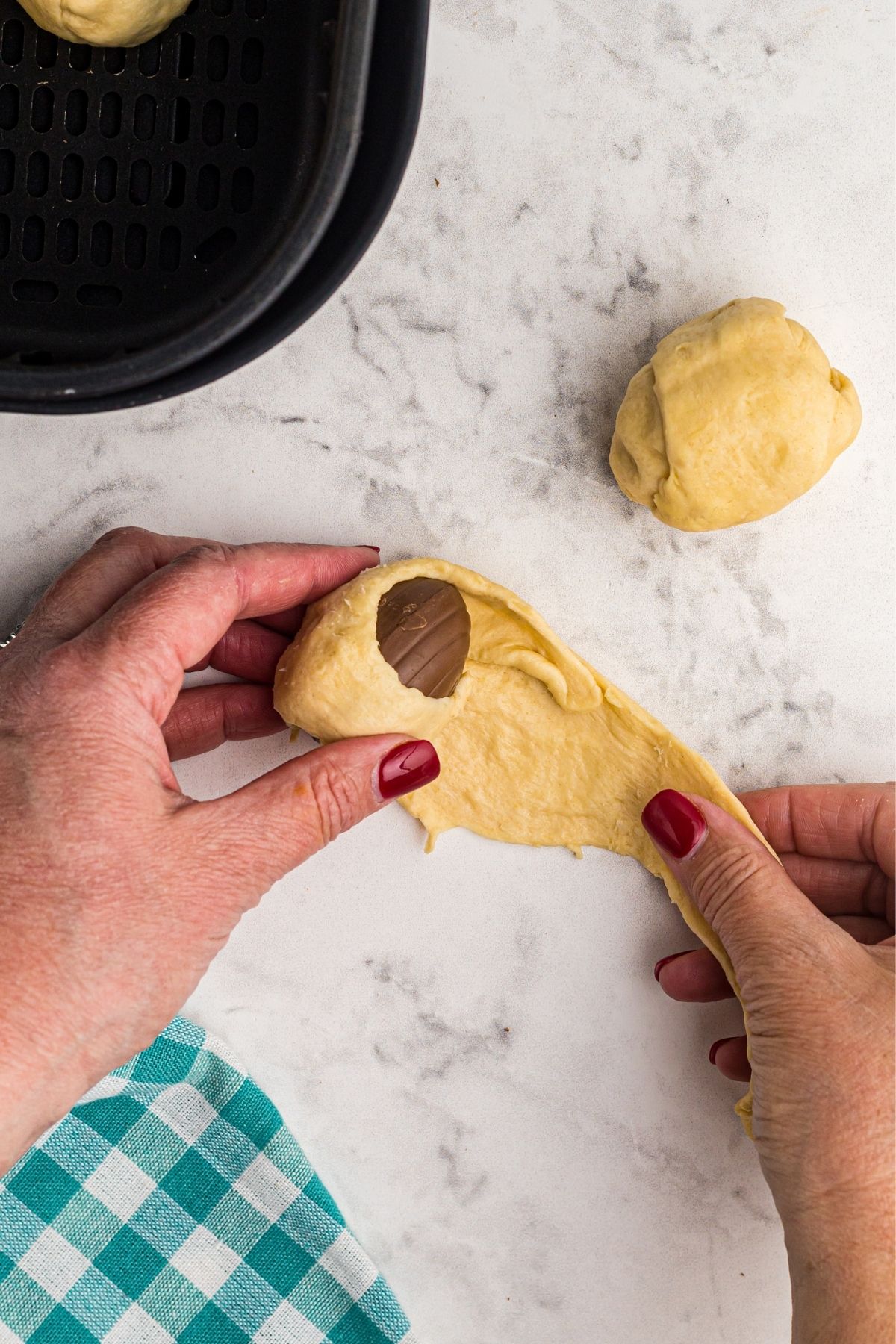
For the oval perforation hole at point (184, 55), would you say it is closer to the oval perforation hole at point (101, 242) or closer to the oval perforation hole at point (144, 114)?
the oval perforation hole at point (144, 114)

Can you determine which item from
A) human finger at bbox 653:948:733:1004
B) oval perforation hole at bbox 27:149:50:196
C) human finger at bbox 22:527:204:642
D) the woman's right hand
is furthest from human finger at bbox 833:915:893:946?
oval perforation hole at bbox 27:149:50:196

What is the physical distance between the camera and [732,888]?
1.21 meters

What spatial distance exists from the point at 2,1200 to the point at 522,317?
136 centimetres

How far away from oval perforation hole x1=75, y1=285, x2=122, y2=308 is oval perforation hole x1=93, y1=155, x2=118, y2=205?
10 cm

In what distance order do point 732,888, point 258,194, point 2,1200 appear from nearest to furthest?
point 258,194
point 732,888
point 2,1200

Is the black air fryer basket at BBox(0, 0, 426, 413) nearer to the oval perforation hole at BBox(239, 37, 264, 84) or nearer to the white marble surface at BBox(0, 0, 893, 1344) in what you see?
the oval perforation hole at BBox(239, 37, 264, 84)

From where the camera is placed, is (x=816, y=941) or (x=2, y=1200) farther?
(x=2, y=1200)

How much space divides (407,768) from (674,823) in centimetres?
34

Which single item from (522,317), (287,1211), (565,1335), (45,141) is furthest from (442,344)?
(565,1335)

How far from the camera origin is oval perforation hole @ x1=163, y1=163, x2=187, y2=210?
1.12m

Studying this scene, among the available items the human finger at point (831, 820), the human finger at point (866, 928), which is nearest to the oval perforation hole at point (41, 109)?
the human finger at point (831, 820)

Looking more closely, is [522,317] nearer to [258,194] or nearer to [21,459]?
[258,194]

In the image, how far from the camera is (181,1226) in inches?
54.2

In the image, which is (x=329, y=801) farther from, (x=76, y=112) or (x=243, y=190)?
(x=76, y=112)
